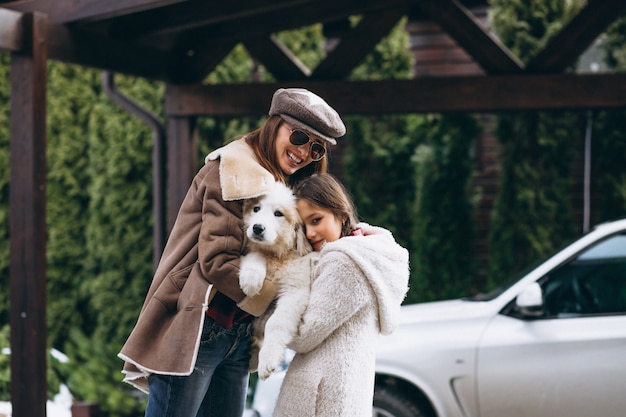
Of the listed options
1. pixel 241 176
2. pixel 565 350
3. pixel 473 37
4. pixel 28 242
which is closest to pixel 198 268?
pixel 241 176

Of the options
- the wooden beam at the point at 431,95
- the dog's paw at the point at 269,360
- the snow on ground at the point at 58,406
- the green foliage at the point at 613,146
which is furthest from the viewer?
the green foliage at the point at 613,146

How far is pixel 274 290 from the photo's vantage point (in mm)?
2715

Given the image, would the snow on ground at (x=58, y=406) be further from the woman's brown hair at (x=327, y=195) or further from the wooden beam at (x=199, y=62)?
A: the woman's brown hair at (x=327, y=195)

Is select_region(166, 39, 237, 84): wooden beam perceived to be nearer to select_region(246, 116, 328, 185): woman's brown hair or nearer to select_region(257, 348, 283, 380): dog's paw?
select_region(246, 116, 328, 185): woman's brown hair

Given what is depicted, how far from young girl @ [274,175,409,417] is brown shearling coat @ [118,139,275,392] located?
0.17 meters

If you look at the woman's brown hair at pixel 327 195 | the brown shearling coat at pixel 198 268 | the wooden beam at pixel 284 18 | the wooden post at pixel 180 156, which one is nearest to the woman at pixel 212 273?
the brown shearling coat at pixel 198 268

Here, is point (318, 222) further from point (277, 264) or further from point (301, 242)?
point (277, 264)

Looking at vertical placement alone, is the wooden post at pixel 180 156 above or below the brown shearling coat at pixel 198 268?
above

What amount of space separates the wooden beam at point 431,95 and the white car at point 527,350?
3.91 feet

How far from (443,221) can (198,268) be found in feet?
19.3

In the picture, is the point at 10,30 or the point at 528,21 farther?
the point at 528,21

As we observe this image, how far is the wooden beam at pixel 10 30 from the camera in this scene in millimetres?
4570

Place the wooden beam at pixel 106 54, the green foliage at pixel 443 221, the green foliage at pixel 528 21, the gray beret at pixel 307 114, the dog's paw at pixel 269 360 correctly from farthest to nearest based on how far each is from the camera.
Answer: the green foliage at pixel 443 221, the green foliage at pixel 528 21, the wooden beam at pixel 106 54, the gray beret at pixel 307 114, the dog's paw at pixel 269 360

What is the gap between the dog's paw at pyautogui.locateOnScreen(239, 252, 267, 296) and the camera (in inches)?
104
